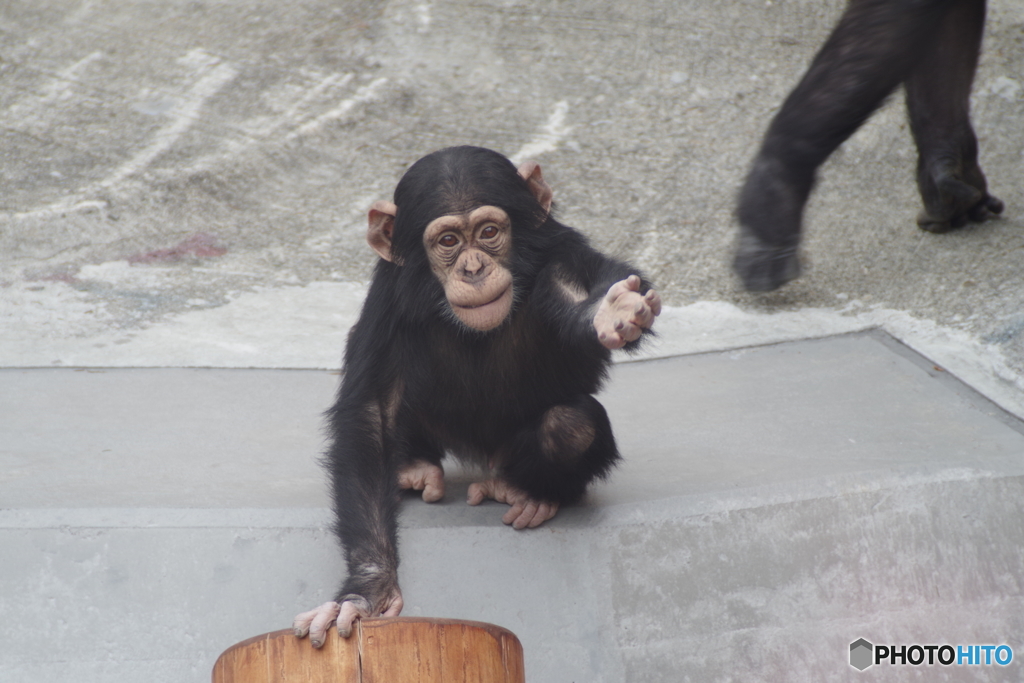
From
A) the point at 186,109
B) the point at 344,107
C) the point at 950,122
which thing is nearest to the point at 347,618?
the point at 950,122

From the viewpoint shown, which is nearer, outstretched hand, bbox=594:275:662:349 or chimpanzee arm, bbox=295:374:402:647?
outstretched hand, bbox=594:275:662:349

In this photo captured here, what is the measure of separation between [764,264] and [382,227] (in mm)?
1099

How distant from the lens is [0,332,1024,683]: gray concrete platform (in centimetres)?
240

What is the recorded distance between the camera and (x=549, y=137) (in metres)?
6.25

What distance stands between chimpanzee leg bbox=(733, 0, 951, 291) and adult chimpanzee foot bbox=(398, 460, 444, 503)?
1144 mm

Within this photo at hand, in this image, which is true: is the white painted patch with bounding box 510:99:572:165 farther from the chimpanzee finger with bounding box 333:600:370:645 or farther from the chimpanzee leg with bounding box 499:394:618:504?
the chimpanzee finger with bounding box 333:600:370:645

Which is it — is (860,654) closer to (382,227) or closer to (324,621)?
(324,621)

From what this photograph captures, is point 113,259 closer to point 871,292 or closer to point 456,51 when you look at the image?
point 456,51

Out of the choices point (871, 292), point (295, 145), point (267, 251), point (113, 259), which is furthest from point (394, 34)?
point (871, 292)

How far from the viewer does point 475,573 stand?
2564 mm

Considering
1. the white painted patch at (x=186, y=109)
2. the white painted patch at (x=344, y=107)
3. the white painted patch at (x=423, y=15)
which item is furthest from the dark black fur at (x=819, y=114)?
the white painted patch at (x=423, y=15)

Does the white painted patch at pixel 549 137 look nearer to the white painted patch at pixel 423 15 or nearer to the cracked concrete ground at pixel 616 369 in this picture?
the cracked concrete ground at pixel 616 369

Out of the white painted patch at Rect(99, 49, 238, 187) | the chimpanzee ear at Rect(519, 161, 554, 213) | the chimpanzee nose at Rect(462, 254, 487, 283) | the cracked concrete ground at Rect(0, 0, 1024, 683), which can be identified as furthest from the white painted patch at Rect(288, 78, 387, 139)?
the chimpanzee nose at Rect(462, 254, 487, 283)

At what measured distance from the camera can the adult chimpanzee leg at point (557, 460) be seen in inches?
105
